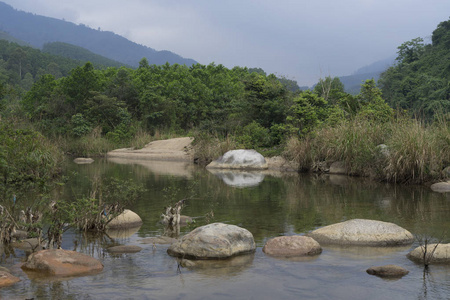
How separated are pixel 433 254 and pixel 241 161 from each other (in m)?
16.7

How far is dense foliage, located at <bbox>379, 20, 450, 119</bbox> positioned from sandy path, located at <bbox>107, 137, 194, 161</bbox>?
18139 mm

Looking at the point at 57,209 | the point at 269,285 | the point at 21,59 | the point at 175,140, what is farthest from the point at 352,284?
the point at 21,59

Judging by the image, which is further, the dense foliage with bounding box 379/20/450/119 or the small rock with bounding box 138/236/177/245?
the dense foliage with bounding box 379/20/450/119

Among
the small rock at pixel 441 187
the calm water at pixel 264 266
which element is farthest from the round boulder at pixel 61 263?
the small rock at pixel 441 187

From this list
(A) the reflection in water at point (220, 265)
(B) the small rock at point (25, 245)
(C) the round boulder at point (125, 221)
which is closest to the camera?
(A) the reflection in water at point (220, 265)

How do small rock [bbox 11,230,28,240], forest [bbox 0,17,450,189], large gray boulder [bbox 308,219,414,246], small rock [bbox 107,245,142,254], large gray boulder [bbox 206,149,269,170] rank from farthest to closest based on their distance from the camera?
1. large gray boulder [bbox 206,149,269,170]
2. forest [bbox 0,17,450,189]
3. small rock [bbox 11,230,28,240]
4. large gray boulder [bbox 308,219,414,246]
5. small rock [bbox 107,245,142,254]

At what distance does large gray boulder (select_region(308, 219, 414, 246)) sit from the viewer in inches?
322

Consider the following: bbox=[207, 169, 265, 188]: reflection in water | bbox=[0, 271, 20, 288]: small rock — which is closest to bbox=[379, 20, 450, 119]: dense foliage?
bbox=[207, 169, 265, 188]: reflection in water

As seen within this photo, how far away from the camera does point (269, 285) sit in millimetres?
6250

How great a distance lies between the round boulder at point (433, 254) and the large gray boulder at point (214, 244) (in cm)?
248

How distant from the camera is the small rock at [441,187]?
14.9 metres

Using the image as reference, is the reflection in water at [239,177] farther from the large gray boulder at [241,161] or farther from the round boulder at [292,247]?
the round boulder at [292,247]

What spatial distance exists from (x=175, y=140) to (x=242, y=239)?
2569 cm

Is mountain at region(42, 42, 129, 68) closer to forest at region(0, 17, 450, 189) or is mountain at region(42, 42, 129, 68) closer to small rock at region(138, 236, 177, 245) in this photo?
forest at region(0, 17, 450, 189)
